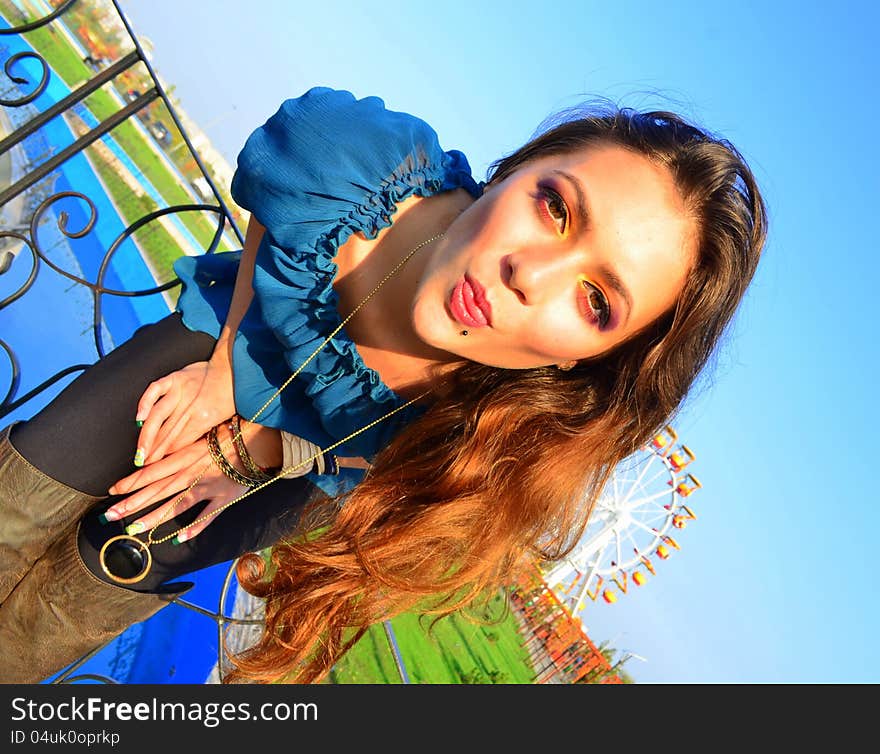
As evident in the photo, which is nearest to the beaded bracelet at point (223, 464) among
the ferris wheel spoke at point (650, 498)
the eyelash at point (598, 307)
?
the eyelash at point (598, 307)

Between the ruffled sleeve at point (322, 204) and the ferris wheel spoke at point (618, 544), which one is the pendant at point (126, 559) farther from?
the ferris wheel spoke at point (618, 544)

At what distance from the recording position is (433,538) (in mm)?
2355

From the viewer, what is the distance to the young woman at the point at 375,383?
6.52 feet

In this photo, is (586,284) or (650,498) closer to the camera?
(586,284)

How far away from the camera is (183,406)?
232 cm

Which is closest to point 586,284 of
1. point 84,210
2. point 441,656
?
point 84,210

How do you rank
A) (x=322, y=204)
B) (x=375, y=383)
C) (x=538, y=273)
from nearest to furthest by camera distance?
(x=538, y=273)
(x=322, y=204)
(x=375, y=383)

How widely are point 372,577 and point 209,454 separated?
0.85 meters

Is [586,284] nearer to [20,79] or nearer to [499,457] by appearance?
[499,457]

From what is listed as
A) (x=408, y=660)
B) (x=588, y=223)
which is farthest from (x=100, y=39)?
(x=408, y=660)

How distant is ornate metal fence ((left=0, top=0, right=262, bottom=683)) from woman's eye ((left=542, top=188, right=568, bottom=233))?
6.04 feet

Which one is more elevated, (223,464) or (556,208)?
(556,208)

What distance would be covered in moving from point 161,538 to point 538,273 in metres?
1.88

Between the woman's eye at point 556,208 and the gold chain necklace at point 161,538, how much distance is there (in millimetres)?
451
